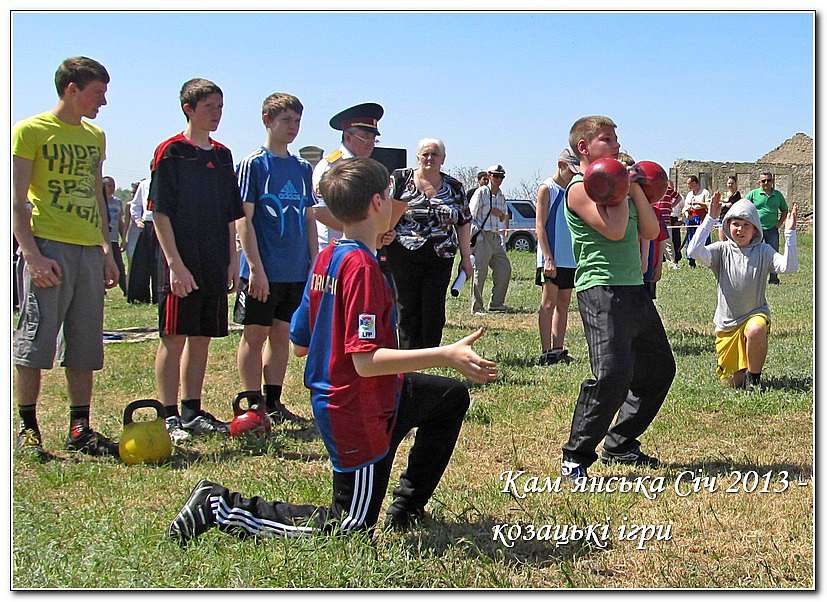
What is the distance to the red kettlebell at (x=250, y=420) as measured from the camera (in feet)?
20.1

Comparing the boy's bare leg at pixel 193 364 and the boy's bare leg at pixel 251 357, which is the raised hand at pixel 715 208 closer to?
Result: the boy's bare leg at pixel 251 357

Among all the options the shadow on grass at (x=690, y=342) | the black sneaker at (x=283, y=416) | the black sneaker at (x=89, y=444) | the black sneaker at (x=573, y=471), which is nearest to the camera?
the black sneaker at (x=573, y=471)

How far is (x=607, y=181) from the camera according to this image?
16.3 ft

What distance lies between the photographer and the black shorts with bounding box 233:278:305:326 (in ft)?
21.1

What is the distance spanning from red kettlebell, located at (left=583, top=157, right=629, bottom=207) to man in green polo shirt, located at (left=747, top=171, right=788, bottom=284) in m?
12.6

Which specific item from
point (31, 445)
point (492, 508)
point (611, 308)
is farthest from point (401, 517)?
point (31, 445)

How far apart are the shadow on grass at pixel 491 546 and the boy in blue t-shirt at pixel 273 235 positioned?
242cm

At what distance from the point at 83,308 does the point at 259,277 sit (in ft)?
3.64

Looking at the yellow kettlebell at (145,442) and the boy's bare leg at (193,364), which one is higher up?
the boy's bare leg at (193,364)

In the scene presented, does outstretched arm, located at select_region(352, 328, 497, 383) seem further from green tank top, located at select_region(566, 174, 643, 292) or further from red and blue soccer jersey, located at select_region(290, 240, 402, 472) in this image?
green tank top, located at select_region(566, 174, 643, 292)

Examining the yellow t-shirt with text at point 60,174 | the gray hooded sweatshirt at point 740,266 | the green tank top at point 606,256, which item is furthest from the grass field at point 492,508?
the yellow t-shirt with text at point 60,174

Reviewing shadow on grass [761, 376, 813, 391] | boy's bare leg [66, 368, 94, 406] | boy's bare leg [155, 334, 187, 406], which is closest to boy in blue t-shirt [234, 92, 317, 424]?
boy's bare leg [155, 334, 187, 406]

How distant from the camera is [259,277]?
245 inches

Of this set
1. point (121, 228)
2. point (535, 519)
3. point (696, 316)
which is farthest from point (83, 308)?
point (121, 228)
